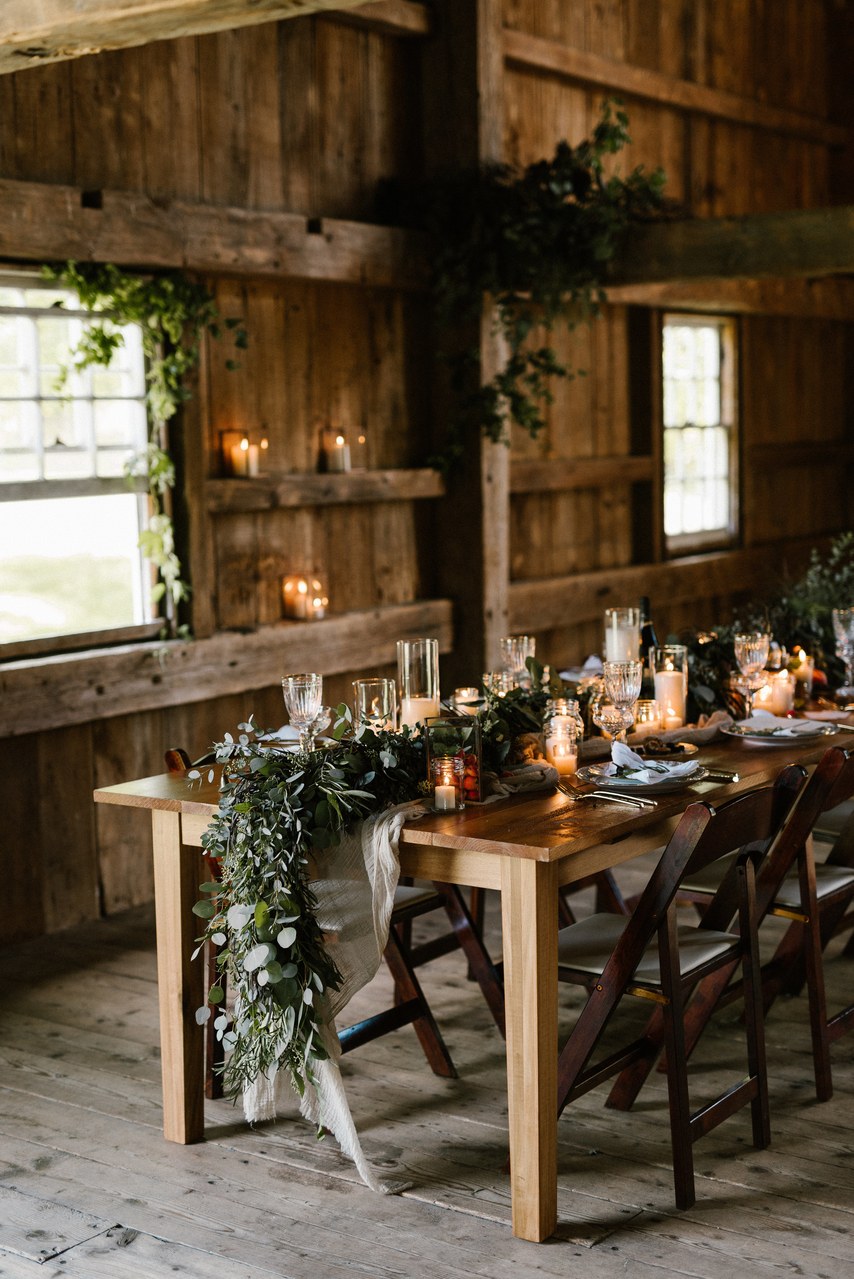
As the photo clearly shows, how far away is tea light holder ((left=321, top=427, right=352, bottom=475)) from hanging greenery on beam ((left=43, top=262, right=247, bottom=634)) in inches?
30.2

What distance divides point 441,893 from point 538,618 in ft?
12.3

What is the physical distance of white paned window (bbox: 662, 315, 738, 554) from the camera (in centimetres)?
901

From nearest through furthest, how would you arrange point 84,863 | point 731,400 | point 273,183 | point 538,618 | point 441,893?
1. point 441,893
2. point 84,863
3. point 273,183
4. point 538,618
5. point 731,400

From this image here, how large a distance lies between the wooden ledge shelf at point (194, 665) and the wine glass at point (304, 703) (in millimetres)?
1845

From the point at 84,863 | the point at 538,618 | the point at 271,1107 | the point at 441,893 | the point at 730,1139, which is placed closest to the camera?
the point at 271,1107

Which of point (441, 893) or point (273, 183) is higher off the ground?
→ point (273, 183)

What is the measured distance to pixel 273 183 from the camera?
629 centimetres

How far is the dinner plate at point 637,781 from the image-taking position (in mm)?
3592

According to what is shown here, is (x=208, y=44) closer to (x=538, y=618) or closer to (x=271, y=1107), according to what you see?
(x=538, y=618)

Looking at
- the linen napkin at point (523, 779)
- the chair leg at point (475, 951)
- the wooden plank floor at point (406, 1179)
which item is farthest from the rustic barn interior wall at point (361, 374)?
the linen napkin at point (523, 779)

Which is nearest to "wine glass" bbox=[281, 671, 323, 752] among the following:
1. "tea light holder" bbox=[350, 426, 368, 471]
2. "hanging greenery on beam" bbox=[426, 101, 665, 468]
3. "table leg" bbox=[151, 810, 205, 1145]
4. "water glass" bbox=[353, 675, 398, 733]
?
"water glass" bbox=[353, 675, 398, 733]

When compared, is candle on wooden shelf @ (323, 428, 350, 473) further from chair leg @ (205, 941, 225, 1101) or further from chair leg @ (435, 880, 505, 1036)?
chair leg @ (205, 941, 225, 1101)

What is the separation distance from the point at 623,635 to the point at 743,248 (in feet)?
9.10

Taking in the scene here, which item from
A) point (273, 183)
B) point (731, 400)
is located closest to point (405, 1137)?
point (273, 183)
